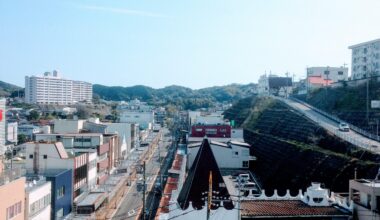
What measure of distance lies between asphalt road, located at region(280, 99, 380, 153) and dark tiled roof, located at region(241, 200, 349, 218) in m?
10.6

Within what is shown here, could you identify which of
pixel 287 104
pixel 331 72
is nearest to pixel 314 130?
pixel 287 104

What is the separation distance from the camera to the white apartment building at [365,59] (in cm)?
4303

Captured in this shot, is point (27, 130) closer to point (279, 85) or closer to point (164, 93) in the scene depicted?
point (279, 85)

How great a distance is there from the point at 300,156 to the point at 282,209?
14.6 m

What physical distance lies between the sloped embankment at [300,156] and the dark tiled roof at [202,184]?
10028mm

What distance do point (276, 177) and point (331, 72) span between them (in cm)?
3356

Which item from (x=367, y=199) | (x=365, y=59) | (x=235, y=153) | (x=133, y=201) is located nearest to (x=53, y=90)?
(x=365, y=59)

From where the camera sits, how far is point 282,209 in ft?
45.8

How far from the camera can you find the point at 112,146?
115 ft

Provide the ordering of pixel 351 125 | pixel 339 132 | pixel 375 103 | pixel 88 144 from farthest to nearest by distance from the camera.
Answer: pixel 375 103
pixel 351 125
pixel 88 144
pixel 339 132

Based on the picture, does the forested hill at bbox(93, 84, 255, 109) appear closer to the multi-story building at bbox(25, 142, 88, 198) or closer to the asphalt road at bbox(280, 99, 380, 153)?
the asphalt road at bbox(280, 99, 380, 153)

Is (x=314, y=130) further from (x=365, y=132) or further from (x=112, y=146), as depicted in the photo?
(x=112, y=146)

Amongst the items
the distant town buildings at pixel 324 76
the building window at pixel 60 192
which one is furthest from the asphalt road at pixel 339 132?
the building window at pixel 60 192

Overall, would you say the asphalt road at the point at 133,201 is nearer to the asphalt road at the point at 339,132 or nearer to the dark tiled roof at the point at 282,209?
the dark tiled roof at the point at 282,209
